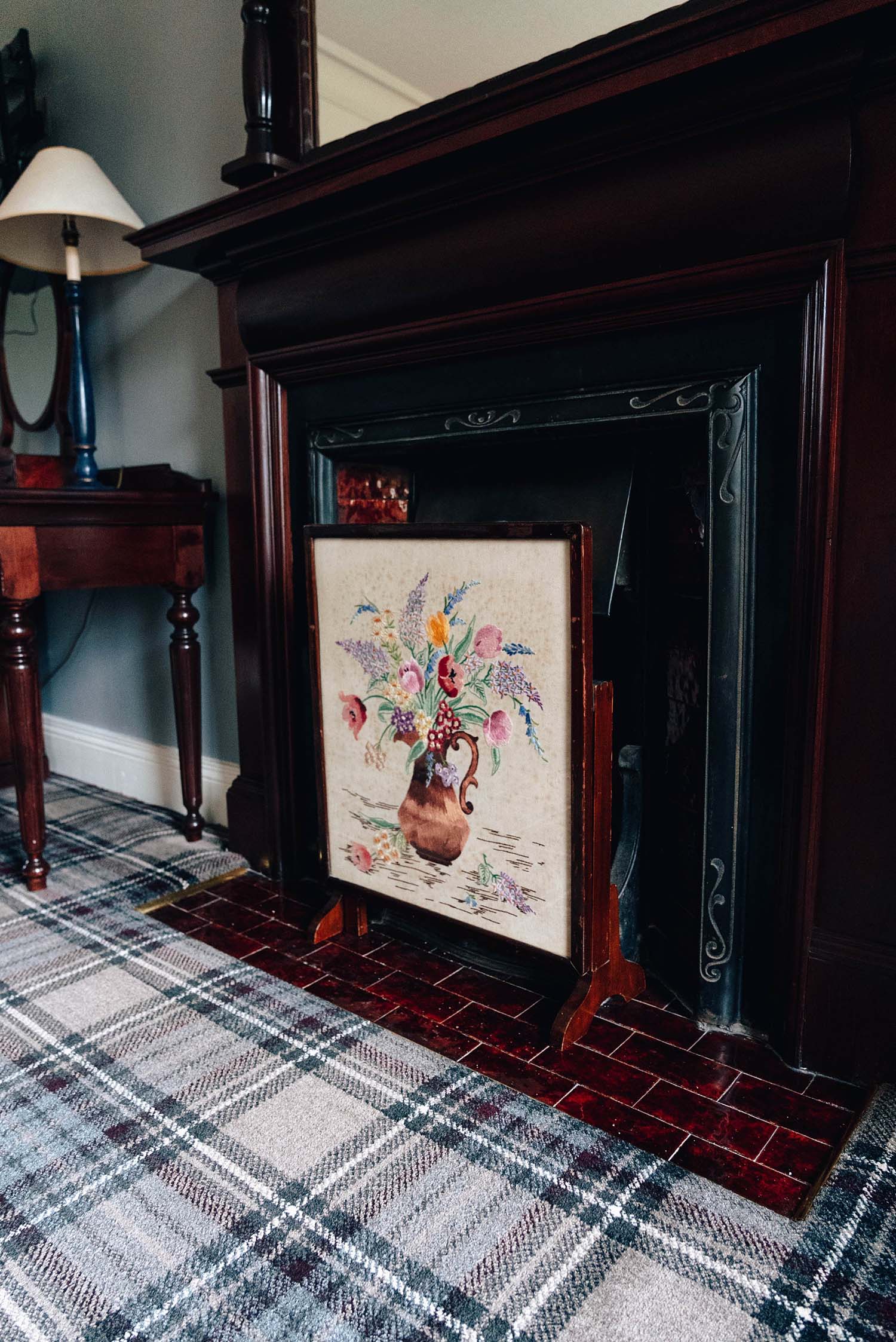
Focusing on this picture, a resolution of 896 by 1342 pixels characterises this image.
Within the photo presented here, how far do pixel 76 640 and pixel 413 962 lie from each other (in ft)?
5.56

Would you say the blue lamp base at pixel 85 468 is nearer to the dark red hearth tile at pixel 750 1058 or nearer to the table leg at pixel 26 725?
the table leg at pixel 26 725

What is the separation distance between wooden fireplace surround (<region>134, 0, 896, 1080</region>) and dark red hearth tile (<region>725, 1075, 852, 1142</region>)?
0.08m

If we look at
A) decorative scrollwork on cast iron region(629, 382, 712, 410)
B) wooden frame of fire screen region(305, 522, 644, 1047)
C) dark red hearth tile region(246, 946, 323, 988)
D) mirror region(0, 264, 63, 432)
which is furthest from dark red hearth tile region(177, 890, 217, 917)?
mirror region(0, 264, 63, 432)

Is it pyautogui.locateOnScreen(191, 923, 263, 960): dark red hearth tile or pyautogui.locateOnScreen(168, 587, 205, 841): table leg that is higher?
pyautogui.locateOnScreen(168, 587, 205, 841): table leg

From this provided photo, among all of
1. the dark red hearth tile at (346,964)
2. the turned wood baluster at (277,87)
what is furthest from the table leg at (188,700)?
the turned wood baluster at (277,87)

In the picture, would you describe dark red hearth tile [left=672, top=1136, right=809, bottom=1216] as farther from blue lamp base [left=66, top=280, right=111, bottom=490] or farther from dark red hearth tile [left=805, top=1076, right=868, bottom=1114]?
blue lamp base [left=66, top=280, right=111, bottom=490]

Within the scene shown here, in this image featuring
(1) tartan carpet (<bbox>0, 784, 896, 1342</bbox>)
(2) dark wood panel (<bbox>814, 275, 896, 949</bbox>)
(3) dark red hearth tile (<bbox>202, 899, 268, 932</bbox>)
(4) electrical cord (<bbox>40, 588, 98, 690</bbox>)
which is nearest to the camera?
(1) tartan carpet (<bbox>0, 784, 896, 1342</bbox>)

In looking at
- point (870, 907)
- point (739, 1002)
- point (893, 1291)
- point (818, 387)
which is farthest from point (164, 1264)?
point (818, 387)

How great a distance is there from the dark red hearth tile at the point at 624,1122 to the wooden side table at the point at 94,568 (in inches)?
51.0

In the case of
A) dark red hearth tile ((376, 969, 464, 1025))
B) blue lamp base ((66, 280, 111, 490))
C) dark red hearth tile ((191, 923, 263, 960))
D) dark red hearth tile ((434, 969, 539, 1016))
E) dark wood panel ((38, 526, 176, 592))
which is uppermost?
blue lamp base ((66, 280, 111, 490))

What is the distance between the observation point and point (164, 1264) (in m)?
0.98

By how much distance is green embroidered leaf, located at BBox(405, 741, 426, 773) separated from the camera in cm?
147

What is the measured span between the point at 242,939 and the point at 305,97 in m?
1.62

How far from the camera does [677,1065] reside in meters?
1.32
